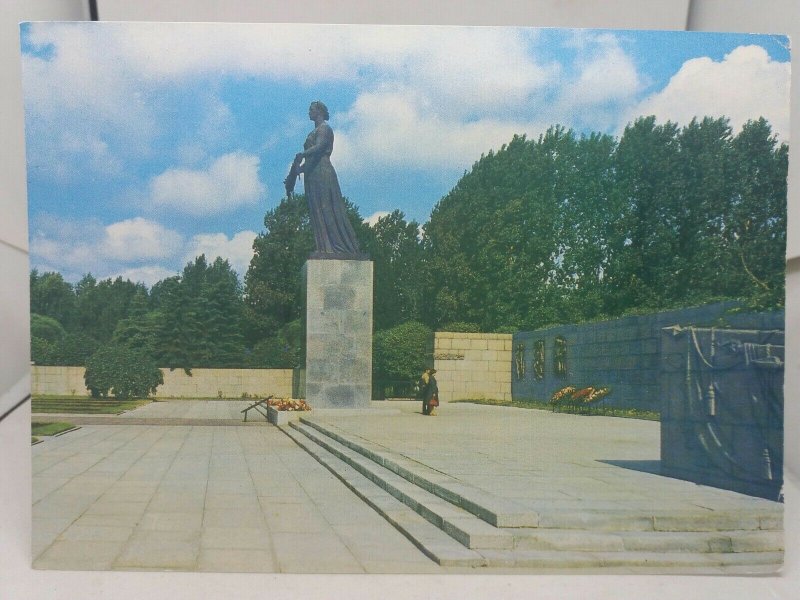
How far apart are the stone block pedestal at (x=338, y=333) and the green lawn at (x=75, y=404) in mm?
2022

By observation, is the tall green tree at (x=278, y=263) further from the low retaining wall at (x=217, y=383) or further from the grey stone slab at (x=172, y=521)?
the grey stone slab at (x=172, y=521)

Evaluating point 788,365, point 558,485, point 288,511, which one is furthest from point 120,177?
point 788,365

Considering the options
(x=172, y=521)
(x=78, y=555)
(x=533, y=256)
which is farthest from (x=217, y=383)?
(x=533, y=256)

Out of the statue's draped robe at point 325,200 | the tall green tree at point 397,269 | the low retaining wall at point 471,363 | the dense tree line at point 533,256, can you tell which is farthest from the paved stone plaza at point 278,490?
the statue's draped robe at point 325,200

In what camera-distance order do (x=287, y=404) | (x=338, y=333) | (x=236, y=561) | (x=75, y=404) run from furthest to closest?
1. (x=338, y=333)
2. (x=287, y=404)
3. (x=75, y=404)
4. (x=236, y=561)

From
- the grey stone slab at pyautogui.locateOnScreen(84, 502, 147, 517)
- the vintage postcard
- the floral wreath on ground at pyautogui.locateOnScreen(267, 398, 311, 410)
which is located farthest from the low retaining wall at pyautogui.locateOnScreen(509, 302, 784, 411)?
the grey stone slab at pyautogui.locateOnScreen(84, 502, 147, 517)

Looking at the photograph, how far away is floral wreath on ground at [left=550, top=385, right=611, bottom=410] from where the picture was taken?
22.8 ft

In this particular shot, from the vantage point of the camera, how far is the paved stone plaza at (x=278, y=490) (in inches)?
238

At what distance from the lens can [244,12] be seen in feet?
26.2

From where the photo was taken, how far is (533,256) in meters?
7.16

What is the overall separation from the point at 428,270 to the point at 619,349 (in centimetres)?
183

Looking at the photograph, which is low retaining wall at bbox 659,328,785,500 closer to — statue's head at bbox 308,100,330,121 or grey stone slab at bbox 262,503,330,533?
grey stone slab at bbox 262,503,330,533

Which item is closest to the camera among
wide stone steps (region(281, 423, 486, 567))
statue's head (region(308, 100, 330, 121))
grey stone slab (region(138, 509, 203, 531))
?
wide stone steps (region(281, 423, 486, 567))

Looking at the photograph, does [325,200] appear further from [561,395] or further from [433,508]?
[433,508]
